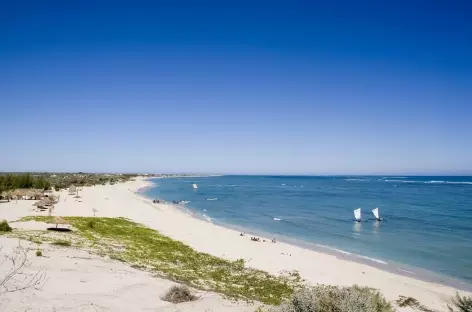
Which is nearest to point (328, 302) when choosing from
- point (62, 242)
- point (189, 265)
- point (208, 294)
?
point (208, 294)

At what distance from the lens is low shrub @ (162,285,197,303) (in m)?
12.6

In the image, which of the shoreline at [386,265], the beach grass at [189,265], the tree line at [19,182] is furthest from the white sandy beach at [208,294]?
the tree line at [19,182]

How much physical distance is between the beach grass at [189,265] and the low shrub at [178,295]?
2410 mm

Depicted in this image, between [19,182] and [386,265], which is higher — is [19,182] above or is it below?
above

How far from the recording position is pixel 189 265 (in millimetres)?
21125

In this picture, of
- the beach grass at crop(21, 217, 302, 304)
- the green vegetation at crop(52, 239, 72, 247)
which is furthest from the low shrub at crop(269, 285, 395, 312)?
the green vegetation at crop(52, 239, 72, 247)

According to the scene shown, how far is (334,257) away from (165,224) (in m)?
21.5

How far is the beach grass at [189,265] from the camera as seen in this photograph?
16.8 metres

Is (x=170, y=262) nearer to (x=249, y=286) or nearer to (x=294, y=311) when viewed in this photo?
(x=249, y=286)

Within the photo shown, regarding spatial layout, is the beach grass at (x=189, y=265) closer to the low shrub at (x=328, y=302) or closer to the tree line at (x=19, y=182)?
the low shrub at (x=328, y=302)

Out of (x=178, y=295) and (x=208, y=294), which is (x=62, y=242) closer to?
(x=208, y=294)

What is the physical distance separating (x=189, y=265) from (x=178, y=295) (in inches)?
337

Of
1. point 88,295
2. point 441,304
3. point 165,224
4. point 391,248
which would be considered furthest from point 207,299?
point 165,224

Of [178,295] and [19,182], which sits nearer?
[178,295]
